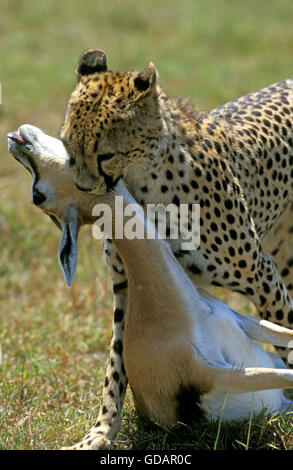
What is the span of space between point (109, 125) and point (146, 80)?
24cm

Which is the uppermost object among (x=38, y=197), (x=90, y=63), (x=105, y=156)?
(x=90, y=63)

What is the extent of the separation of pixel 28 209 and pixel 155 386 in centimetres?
334

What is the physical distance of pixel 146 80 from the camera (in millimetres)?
3104

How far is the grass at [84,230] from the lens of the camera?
342 centimetres

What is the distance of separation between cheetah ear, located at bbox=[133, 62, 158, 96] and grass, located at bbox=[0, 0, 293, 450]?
134 centimetres

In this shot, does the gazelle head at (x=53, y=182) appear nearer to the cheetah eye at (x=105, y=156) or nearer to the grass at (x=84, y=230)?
the cheetah eye at (x=105, y=156)

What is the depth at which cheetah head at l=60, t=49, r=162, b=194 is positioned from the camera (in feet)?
9.80

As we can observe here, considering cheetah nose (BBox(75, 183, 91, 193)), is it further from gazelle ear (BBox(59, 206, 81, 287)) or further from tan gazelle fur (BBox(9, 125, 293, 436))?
gazelle ear (BBox(59, 206, 81, 287))

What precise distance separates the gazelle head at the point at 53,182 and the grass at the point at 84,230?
2.94 feet

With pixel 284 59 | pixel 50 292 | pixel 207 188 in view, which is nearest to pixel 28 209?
pixel 50 292

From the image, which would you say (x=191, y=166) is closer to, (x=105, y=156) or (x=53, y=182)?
(x=105, y=156)

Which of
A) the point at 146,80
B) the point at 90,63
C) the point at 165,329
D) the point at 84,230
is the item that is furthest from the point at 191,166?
the point at 84,230

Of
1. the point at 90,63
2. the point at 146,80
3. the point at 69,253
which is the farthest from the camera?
the point at 90,63

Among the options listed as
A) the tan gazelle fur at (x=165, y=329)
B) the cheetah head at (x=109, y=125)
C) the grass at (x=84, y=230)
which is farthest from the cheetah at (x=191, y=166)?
the grass at (x=84, y=230)
